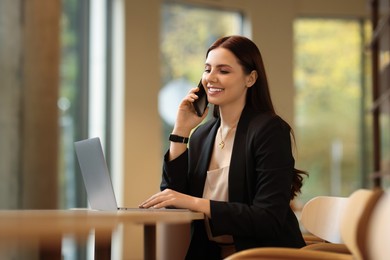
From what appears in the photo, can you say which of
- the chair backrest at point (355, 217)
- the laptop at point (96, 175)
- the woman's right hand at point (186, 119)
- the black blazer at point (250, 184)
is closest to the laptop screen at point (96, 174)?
the laptop at point (96, 175)

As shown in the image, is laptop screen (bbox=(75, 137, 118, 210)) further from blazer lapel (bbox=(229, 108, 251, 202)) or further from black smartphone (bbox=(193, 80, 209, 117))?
black smartphone (bbox=(193, 80, 209, 117))

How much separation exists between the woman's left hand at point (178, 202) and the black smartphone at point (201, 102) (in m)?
0.57

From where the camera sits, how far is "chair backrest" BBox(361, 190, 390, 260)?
177 cm

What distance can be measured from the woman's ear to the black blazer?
0.10 meters

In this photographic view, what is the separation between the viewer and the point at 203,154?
311 centimetres

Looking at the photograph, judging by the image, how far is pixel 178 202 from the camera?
8.61 feet

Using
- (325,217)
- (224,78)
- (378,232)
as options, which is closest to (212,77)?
(224,78)

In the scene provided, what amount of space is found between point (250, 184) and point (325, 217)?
0.30 meters

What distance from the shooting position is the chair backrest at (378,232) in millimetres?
1772

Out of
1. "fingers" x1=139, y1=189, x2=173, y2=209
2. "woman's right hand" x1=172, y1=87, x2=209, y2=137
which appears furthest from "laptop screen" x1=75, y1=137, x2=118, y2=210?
"woman's right hand" x1=172, y1=87, x2=209, y2=137

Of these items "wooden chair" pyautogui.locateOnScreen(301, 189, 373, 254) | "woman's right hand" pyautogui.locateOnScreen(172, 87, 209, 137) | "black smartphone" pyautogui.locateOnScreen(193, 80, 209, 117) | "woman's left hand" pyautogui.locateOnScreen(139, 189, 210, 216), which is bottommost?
"wooden chair" pyautogui.locateOnScreen(301, 189, 373, 254)

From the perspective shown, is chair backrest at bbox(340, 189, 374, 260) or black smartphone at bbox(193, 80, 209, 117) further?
black smartphone at bbox(193, 80, 209, 117)

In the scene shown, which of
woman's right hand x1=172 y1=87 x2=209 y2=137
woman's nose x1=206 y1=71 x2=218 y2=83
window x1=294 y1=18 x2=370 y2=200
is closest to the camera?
woman's nose x1=206 y1=71 x2=218 y2=83

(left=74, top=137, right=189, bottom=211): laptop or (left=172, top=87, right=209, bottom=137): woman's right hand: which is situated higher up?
(left=172, top=87, right=209, bottom=137): woman's right hand
